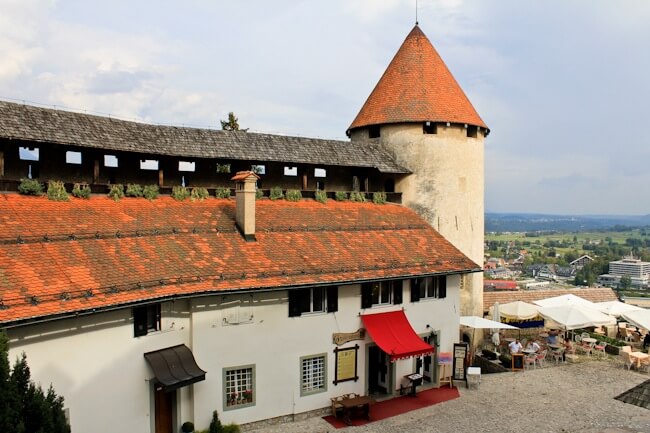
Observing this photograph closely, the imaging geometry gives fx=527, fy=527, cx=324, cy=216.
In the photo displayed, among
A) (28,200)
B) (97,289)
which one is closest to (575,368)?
(97,289)

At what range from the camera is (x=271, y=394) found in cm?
1802

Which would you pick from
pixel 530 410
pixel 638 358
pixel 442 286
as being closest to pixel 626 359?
pixel 638 358

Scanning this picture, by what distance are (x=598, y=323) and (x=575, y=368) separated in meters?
3.11

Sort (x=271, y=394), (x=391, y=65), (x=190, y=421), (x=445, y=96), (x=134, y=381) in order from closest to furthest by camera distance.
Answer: (x=134, y=381), (x=190, y=421), (x=271, y=394), (x=445, y=96), (x=391, y=65)

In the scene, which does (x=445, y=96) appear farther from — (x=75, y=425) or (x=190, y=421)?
(x=75, y=425)

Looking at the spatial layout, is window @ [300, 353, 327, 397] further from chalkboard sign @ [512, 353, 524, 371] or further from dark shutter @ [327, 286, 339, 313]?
chalkboard sign @ [512, 353, 524, 371]

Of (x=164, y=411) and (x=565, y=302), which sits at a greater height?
(x=565, y=302)

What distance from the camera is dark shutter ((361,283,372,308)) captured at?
2036cm

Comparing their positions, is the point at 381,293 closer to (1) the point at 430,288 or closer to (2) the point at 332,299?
(2) the point at 332,299

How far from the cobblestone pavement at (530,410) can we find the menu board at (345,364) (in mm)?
1743

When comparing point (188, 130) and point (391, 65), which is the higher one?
point (391, 65)

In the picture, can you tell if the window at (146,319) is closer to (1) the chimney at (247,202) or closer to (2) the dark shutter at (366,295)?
(1) the chimney at (247,202)

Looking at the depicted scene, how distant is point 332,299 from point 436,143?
12079 millimetres

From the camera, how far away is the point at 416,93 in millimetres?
28391
